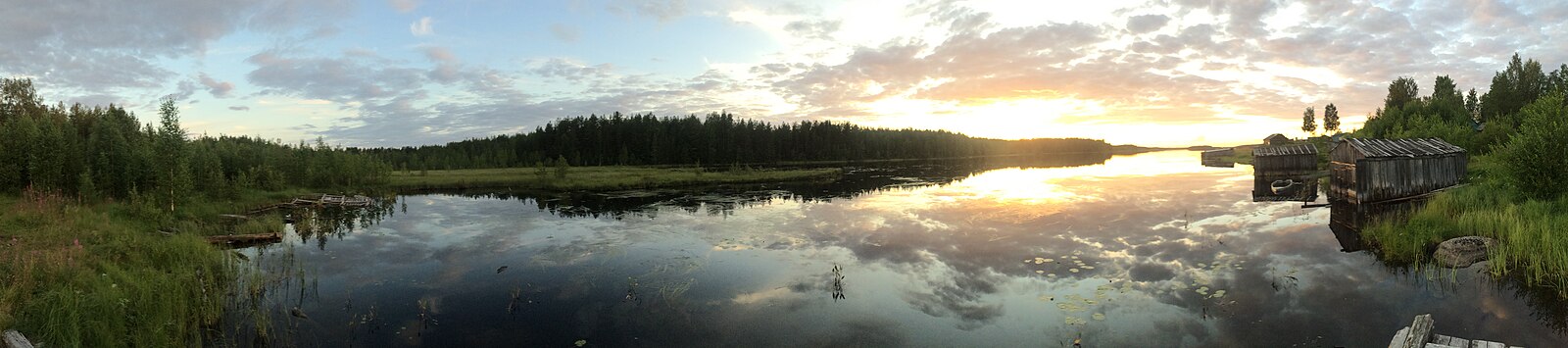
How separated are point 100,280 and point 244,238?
11.9 meters

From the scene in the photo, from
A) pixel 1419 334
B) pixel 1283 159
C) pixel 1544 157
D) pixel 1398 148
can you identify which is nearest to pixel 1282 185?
pixel 1283 159

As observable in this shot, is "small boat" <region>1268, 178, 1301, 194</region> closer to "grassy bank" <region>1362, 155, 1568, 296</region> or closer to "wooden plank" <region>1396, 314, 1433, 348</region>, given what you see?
"grassy bank" <region>1362, 155, 1568, 296</region>

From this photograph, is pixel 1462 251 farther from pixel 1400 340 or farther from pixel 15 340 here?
pixel 15 340

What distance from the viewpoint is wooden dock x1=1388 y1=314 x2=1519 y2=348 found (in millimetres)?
7551

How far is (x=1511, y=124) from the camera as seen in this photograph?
45812 millimetres

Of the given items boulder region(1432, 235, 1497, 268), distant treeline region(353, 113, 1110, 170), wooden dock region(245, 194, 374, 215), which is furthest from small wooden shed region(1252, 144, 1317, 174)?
distant treeline region(353, 113, 1110, 170)

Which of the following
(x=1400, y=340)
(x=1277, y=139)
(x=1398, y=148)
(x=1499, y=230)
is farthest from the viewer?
(x=1277, y=139)

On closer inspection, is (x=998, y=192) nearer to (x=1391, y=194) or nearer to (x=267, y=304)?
(x=1391, y=194)

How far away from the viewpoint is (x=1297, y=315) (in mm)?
10898

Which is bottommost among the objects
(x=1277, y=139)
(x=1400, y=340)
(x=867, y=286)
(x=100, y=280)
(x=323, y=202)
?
(x=867, y=286)

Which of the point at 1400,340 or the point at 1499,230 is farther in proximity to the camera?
the point at 1499,230

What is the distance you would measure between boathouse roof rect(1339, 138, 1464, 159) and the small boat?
630 centimetres

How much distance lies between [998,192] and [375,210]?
37015mm

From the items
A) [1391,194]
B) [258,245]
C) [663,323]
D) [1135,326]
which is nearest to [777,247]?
[663,323]
